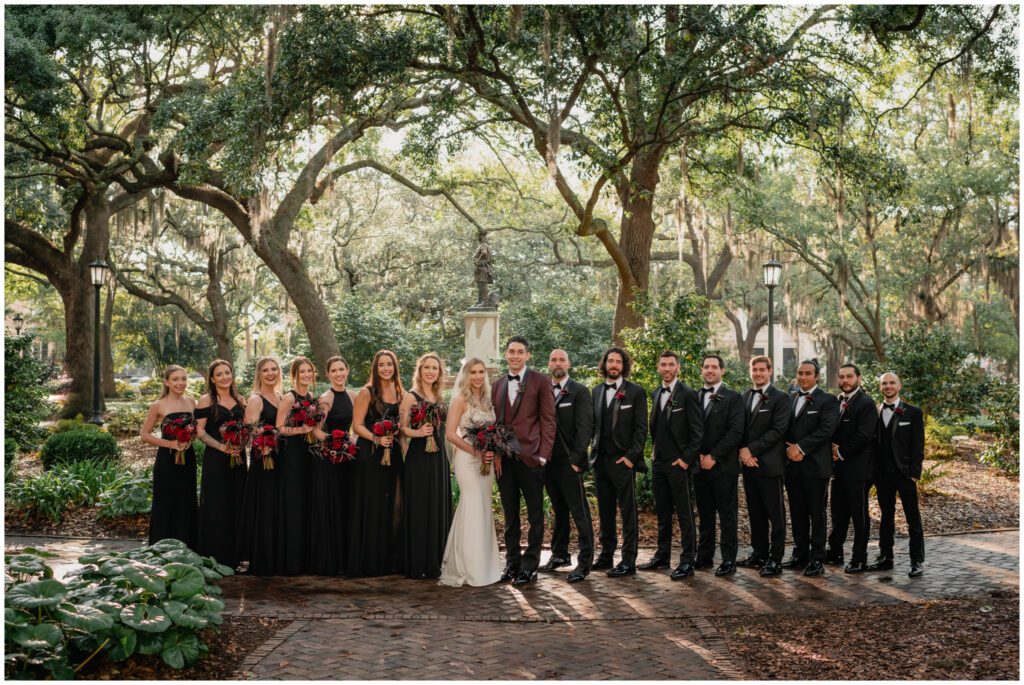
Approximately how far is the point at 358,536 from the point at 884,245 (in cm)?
2128

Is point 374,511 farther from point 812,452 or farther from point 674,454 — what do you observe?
point 812,452

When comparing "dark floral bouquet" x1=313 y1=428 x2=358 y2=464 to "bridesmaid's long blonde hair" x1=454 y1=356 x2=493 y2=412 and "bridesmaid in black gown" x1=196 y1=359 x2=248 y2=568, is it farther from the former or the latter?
"bridesmaid's long blonde hair" x1=454 y1=356 x2=493 y2=412

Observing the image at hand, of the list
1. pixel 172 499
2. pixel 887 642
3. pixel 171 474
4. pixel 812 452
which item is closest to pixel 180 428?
pixel 171 474

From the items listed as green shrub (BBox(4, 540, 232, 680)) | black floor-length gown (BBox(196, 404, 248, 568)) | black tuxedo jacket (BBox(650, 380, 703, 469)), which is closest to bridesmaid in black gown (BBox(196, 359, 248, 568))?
black floor-length gown (BBox(196, 404, 248, 568))

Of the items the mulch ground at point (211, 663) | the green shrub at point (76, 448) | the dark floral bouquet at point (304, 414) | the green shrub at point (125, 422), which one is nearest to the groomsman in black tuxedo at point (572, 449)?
the dark floral bouquet at point (304, 414)

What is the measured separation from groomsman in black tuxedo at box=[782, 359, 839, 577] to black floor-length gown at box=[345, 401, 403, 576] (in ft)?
11.4

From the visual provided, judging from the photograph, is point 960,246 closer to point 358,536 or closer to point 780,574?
point 780,574

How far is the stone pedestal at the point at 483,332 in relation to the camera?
619 inches

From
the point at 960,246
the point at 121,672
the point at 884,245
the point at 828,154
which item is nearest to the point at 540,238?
the point at 884,245

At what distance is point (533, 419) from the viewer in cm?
749

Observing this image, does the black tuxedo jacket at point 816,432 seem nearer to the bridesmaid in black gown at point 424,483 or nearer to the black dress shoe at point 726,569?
the black dress shoe at point 726,569

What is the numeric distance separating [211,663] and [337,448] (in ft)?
8.81

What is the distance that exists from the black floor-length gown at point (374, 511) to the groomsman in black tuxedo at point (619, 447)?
1781mm

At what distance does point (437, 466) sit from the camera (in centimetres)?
780
